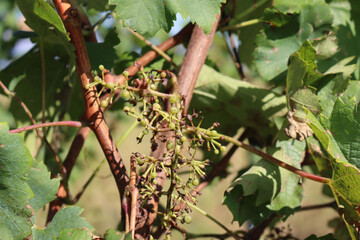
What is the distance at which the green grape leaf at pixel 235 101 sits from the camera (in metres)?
1.00

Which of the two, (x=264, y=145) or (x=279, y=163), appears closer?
(x=279, y=163)

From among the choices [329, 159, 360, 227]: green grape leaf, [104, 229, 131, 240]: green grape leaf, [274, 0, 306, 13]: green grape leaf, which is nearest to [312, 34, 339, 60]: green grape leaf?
[274, 0, 306, 13]: green grape leaf

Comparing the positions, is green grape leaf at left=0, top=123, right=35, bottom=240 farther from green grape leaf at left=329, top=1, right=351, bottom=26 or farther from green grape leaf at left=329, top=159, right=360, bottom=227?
green grape leaf at left=329, top=1, right=351, bottom=26

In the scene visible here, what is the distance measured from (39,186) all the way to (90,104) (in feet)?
0.57

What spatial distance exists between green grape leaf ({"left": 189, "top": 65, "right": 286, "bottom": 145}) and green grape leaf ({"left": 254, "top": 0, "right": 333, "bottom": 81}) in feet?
0.17

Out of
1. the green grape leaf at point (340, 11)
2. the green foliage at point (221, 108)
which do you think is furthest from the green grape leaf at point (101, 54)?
the green grape leaf at point (340, 11)

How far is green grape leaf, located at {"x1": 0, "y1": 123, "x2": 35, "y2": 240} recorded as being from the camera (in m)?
0.64

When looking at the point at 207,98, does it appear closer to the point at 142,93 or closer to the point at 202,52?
the point at 202,52

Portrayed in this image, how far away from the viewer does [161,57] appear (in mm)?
1061

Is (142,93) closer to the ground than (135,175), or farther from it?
farther from it

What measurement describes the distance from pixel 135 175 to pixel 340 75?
0.48 m

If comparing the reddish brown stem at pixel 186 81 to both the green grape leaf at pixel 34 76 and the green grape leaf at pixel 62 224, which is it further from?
the green grape leaf at pixel 34 76

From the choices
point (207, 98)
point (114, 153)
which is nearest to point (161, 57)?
point (207, 98)

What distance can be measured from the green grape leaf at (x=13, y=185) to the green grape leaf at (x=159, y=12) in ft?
0.81
